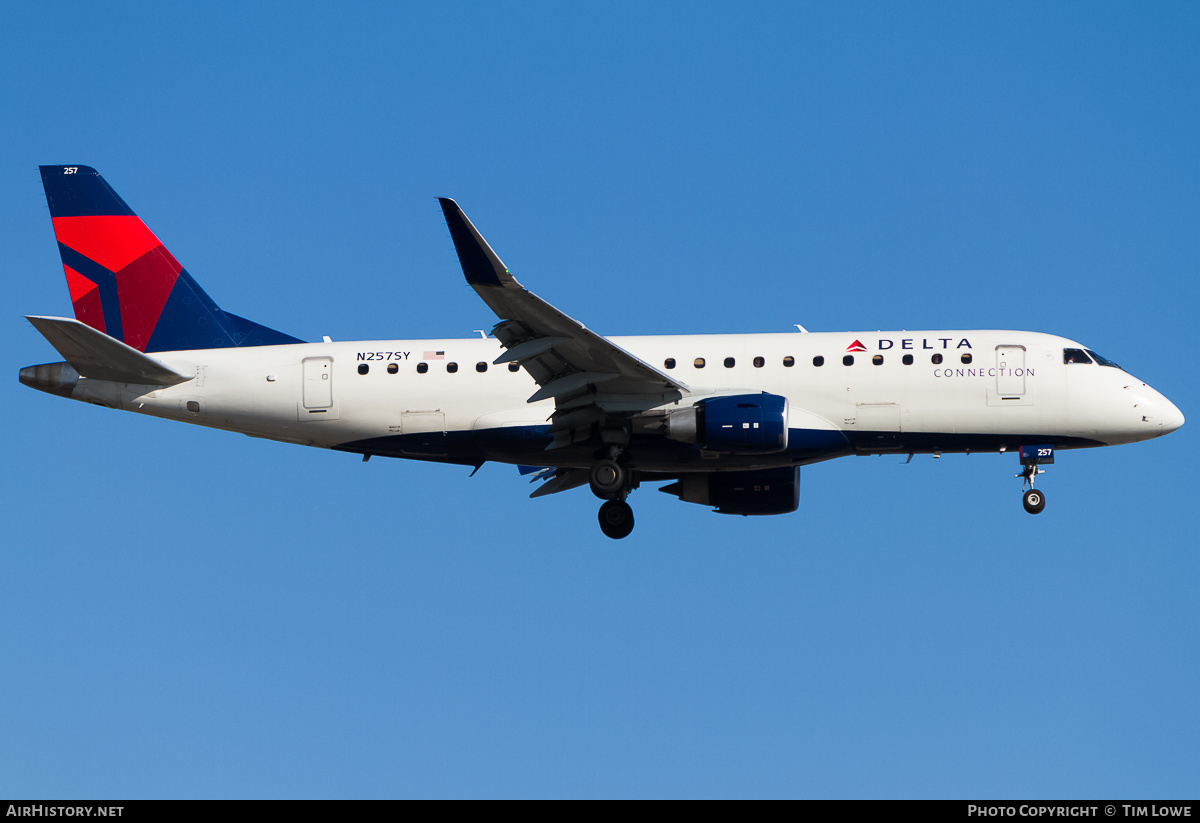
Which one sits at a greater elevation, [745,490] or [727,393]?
[727,393]

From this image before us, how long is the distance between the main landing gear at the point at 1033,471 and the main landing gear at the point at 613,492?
9.88m

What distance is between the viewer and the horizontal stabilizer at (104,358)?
3194 cm

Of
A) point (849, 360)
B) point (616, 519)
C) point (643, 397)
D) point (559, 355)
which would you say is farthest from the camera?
point (616, 519)

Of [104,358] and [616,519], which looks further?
[616,519]

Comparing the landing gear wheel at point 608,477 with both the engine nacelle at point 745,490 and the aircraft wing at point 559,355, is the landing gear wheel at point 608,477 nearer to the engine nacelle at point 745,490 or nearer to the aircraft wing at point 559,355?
the aircraft wing at point 559,355

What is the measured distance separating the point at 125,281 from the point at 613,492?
14838 mm

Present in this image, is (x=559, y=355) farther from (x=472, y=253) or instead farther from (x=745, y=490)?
(x=745, y=490)

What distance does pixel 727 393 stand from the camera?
3228 centimetres

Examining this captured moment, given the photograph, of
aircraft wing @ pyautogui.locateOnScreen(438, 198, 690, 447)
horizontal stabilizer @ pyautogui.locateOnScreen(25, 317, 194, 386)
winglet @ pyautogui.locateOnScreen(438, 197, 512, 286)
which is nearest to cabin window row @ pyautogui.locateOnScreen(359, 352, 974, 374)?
aircraft wing @ pyautogui.locateOnScreen(438, 198, 690, 447)

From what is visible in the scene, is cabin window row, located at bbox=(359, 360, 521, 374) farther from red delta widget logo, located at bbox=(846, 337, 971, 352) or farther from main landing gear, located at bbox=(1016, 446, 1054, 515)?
main landing gear, located at bbox=(1016, 446, 1054, 515)

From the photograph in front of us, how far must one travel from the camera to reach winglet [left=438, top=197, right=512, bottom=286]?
2711cm

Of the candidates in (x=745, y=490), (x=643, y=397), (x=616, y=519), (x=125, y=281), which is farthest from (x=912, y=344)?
(x=125, y=281)
